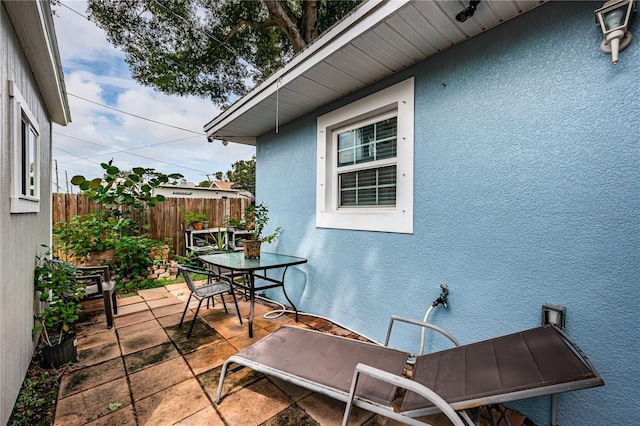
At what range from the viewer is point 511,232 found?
182 cm

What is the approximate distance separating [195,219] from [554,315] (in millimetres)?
6811

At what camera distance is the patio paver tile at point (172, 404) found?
169cm

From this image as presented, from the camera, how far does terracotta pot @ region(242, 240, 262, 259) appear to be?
134 inches

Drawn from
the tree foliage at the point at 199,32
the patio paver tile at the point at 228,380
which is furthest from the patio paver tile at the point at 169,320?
the tree foliage at the point at 199,32

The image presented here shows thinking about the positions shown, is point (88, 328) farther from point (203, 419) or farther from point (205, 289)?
point (203, 419)

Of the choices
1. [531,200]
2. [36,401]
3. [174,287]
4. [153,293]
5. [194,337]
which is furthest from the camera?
[174,287]

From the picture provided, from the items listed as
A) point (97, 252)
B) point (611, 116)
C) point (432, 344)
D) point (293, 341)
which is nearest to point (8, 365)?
point (293, 341)

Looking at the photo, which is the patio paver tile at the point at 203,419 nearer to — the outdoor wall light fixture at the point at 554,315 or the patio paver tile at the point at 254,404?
the patio paver tile at the point at 254,404

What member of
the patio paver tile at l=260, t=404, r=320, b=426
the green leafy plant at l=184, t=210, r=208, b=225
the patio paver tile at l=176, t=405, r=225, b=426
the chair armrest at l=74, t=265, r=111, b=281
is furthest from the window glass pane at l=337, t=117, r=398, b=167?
the green leafy plant at l=184, t=210, r=208, b=225

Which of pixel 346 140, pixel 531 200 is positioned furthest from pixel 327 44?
pixel 531 200

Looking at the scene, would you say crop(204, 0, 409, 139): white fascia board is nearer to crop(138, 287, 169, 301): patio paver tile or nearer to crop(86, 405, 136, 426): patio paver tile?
crop(86, 405, 136, 426): patio paver tile

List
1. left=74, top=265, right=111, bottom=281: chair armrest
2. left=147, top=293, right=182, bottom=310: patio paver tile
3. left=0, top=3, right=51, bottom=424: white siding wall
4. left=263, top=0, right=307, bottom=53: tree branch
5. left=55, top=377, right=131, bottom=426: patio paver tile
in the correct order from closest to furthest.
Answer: left=0, top=3, right=51, bottom=424: white siding wall → left=55, top=377, right=131, bottom=426: patio paver tile → left=74, top=265, right=111, bottom=281: chair armrest → left=147, top=293, right=182, bottom=310: patio paver tile → left=263, top=0, right=307, bottom=53: tree branch

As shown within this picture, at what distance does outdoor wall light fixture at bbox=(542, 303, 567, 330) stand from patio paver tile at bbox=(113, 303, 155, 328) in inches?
163

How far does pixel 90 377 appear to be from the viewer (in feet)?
7.00
